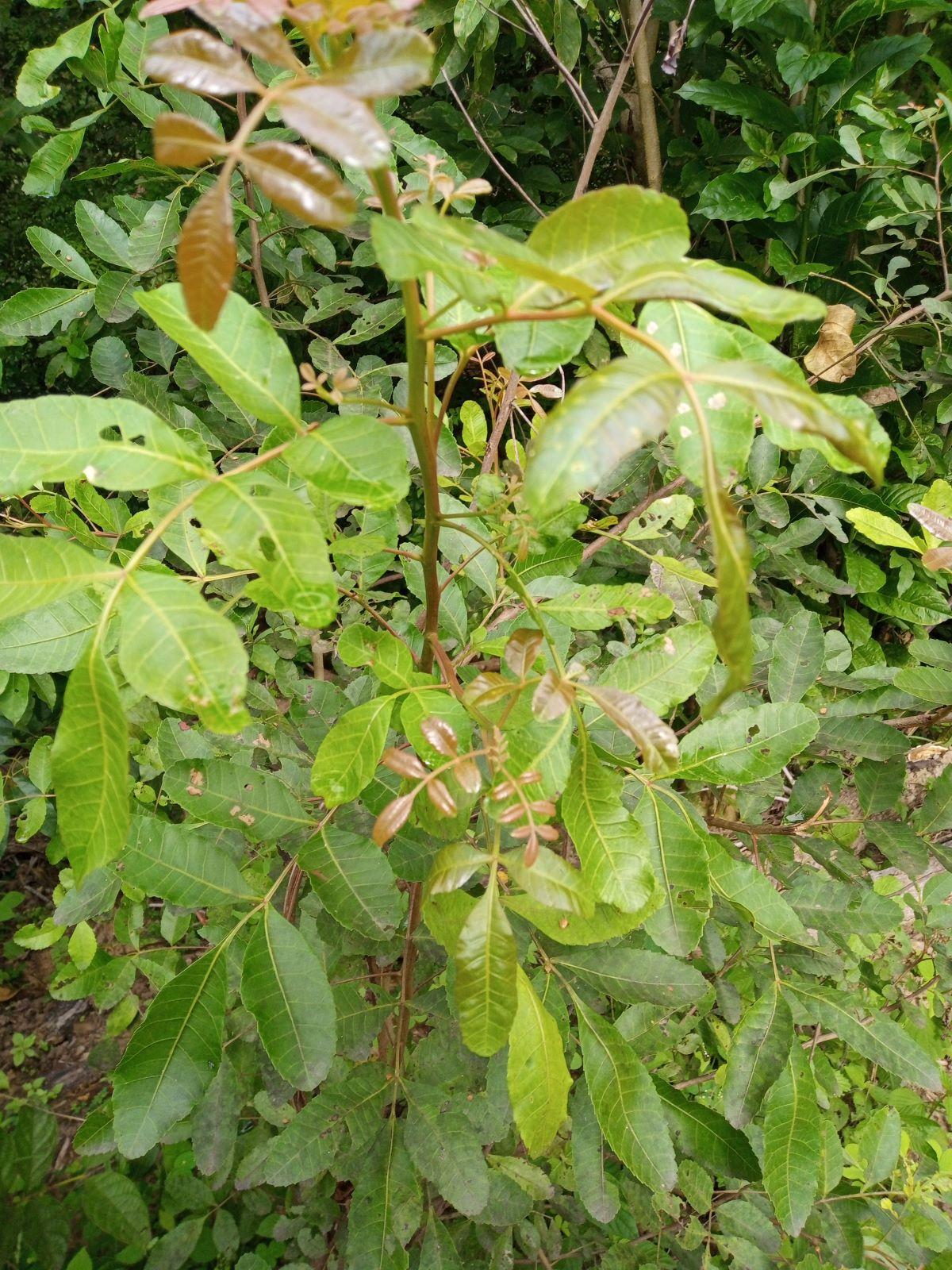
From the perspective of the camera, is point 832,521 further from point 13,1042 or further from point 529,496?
point 13,1042

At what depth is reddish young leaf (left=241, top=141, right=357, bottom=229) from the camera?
34 centimetres

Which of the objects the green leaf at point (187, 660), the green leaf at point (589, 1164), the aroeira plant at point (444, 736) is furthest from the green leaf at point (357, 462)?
the green leaf at point (589, 1164)

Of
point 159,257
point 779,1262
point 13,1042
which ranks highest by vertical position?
point 159,257

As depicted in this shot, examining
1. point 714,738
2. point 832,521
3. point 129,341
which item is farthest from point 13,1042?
point 832,521

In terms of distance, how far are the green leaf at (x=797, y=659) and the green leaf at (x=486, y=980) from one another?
0.52 m

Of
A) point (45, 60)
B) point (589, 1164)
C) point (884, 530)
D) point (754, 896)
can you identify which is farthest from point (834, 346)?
point (45, 60)

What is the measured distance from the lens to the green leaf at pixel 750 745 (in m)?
0.80

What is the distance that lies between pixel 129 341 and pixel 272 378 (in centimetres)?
153

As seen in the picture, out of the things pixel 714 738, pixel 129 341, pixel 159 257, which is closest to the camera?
pixel 714 738

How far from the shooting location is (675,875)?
2.44 feet

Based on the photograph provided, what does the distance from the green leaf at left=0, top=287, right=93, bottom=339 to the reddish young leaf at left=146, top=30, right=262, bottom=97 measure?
1030mm

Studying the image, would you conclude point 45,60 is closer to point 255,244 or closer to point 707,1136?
point 255,244

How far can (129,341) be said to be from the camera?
180cm

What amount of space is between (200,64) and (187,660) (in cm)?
29
